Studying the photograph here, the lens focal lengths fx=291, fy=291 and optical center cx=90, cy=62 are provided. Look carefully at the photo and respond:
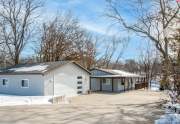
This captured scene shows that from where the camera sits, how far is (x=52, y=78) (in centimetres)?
2733

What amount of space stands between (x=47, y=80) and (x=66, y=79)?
288 cm

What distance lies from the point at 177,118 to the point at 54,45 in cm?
3525

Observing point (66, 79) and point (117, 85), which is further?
point (117, 85)

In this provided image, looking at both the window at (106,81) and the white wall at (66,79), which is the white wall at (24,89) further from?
the window at (106,81)

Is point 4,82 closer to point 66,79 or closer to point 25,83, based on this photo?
point 25,83

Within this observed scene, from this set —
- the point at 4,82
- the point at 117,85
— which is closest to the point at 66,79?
the point at 4,82

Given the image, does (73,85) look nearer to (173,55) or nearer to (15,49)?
(15,49)

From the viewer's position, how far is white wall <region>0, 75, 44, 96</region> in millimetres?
26359

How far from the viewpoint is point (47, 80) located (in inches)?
1053

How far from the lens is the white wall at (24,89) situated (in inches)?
1038

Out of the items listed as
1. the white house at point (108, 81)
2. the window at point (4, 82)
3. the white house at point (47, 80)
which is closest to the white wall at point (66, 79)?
the white house at point (47, 80)

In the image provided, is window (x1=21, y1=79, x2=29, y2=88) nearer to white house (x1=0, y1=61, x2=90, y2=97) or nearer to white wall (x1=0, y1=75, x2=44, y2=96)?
white house (x1=0, y1=61, x2=90, y2=97)

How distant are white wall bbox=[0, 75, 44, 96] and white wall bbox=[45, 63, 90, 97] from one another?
64 cm

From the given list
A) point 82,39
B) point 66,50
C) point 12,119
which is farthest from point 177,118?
point 82,39
